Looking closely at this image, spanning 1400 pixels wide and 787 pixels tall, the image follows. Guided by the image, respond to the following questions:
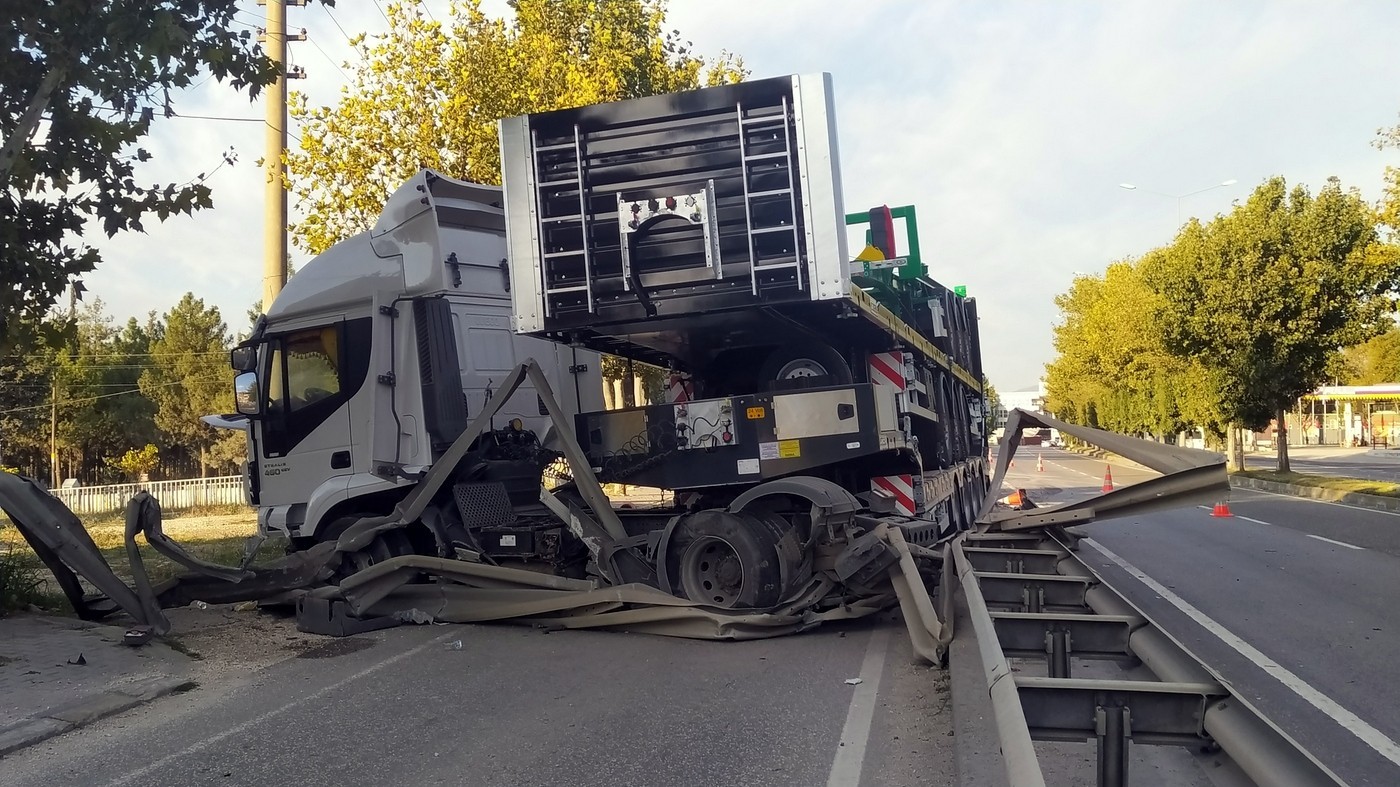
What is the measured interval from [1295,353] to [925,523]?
2212 centimetres

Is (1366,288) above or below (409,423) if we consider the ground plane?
above

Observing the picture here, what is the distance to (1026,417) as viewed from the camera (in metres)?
8.49

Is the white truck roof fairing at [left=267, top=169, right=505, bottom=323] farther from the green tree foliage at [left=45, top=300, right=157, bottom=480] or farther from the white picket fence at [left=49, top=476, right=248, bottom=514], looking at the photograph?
the green tree foliage at [left=45, top=300, right=157, bottom=480]

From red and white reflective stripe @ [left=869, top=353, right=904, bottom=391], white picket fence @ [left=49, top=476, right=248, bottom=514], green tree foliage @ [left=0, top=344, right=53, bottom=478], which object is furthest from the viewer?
green tree foliage @ [left=0, top=344, right=53, bottom=478]

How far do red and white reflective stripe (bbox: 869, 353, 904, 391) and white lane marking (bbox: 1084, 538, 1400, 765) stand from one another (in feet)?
→ 9.46

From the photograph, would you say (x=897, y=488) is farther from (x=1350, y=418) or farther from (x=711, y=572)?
(x=1350, y=418)

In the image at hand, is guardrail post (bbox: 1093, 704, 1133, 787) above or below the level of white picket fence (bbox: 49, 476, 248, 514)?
below

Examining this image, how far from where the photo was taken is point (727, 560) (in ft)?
24.5

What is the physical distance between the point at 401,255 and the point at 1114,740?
7.29m

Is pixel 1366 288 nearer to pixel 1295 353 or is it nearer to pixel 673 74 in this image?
pixel 1295 353

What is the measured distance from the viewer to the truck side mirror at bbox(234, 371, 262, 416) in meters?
9.27

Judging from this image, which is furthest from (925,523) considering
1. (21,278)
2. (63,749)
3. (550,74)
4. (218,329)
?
(218,329)

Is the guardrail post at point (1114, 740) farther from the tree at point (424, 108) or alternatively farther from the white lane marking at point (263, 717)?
the tree at point (424, 108)

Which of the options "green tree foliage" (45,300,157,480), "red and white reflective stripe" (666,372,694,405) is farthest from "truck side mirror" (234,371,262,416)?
"green tree foliage" (45,300,157,480)
